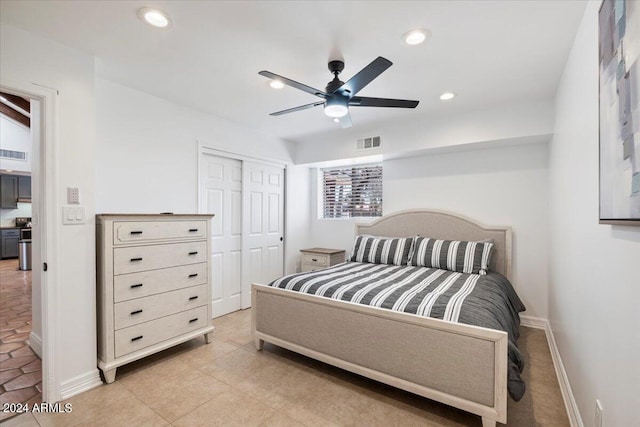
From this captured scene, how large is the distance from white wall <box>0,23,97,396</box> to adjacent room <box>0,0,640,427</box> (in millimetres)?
12

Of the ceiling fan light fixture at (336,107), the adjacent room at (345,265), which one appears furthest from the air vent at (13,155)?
the ceiling fan light fixture at (336,107)

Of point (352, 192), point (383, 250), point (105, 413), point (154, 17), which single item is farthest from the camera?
point (352, 192)

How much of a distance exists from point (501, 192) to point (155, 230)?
147 inches

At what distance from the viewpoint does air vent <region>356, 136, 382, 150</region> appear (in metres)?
3.97

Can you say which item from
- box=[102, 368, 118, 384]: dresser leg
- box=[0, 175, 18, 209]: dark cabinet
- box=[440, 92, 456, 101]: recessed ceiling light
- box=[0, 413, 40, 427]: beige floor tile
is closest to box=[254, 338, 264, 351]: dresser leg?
box=[102, 368, 118, 384]: dresser leg

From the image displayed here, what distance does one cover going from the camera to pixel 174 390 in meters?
2.15

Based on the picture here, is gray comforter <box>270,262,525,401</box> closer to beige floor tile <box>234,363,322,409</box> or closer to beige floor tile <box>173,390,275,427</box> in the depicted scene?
beige floor tile <box>234,363,322,409</box>

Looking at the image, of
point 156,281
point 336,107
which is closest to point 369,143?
point 336,107

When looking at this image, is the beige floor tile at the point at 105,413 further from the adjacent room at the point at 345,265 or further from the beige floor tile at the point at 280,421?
the beige floor tile at the point at 280,421

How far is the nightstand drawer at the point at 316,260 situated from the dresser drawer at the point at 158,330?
1.83 m

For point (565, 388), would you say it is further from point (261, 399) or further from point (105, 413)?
point (105, 413)

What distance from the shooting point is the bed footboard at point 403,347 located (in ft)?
5.49

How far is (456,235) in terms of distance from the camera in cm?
369

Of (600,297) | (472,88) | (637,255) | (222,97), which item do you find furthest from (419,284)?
(222,97)
